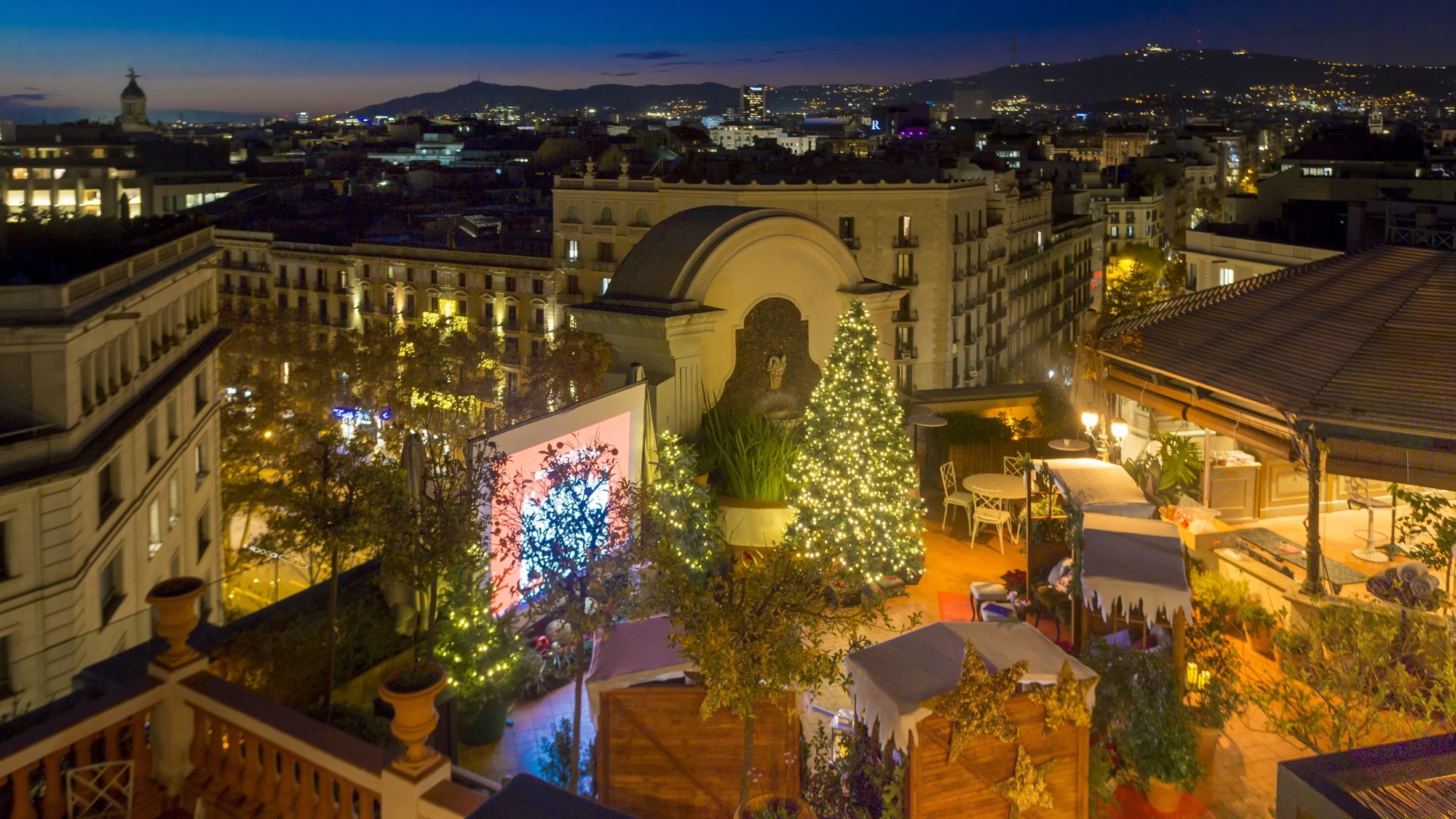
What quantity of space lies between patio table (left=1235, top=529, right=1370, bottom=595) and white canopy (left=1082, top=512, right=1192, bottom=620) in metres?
2.03

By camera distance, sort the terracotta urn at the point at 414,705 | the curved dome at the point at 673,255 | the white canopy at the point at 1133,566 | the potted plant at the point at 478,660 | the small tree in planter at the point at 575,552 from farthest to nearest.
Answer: the curved dome at the point at 673,255, the white canopy at the point at 1133,566, the potted plant at the point at 478,660, the small tree in planter at the point at 575,552, the terracotta urn at the point at 414,705

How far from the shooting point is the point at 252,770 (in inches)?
235

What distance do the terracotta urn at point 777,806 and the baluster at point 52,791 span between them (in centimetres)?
364

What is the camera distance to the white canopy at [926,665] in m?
7.21

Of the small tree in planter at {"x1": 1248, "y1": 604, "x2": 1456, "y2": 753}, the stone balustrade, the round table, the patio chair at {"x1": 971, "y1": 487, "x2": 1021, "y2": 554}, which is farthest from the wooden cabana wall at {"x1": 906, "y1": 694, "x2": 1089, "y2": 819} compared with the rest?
the patio chair at {"x1": 971, "y1": 487, "x2": 1021, "y2": 554}

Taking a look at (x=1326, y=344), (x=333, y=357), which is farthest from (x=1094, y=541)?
(x=333, y=357)

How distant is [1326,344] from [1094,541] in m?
3.35

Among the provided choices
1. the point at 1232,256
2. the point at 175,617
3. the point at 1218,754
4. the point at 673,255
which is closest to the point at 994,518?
the point at 673,255

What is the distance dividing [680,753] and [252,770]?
9.19ft

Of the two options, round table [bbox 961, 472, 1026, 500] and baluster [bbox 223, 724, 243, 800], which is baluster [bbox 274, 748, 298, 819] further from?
round table [bbox 961, 472, 1026, 500]

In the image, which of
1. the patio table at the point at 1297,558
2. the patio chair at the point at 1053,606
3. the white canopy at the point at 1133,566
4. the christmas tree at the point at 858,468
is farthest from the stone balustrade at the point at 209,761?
the patio table at the point at 1297,558

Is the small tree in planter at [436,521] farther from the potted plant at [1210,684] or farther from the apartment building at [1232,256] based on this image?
the apartment building at [1232,256]

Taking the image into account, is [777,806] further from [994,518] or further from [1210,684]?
[994,518]

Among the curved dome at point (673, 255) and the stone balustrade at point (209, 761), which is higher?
the curved dome at point (673, 255)
